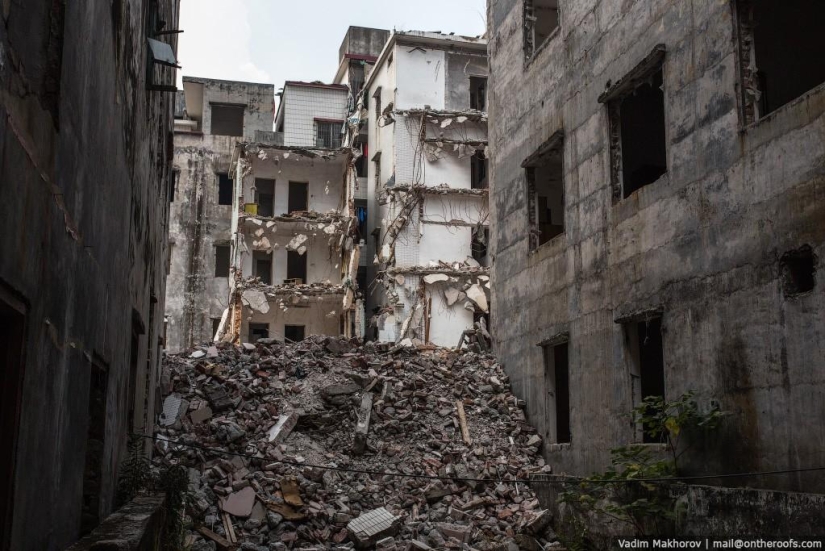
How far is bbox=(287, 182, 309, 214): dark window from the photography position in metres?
31.9

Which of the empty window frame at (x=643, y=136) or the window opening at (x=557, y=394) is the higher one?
the empty window frame at (x=643, y=136)

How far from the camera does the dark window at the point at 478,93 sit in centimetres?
3197

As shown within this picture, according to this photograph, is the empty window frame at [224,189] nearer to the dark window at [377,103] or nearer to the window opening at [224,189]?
the window opening at [224,189]

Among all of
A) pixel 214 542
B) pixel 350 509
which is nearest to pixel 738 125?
pixel 350 509

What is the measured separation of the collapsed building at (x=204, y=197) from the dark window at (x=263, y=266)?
416cm

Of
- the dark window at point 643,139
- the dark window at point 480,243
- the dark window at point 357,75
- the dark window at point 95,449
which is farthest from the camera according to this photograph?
the dark window at point 357,75

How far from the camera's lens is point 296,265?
103ft

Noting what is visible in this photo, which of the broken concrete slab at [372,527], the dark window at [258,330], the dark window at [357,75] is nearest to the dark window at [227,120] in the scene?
the dark window at [357,75]

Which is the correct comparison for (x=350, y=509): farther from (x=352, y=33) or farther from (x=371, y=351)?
(x=352, y=33)

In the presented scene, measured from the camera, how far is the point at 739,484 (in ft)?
29.8

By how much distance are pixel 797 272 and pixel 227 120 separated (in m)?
32.6

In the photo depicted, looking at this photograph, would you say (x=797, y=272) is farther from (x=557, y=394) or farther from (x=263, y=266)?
(x=263, y=266)

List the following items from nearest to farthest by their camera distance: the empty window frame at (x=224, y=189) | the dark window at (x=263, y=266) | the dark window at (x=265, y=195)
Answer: the dark window at (x=263, y=266)
the dark window at (x=265, y=195)
the empty window frame at (x=224, y=189)

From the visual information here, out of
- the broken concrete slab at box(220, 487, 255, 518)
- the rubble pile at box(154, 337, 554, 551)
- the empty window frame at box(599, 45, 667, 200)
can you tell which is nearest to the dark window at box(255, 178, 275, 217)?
the rubble pile at box(154, 337, 554, 551)
